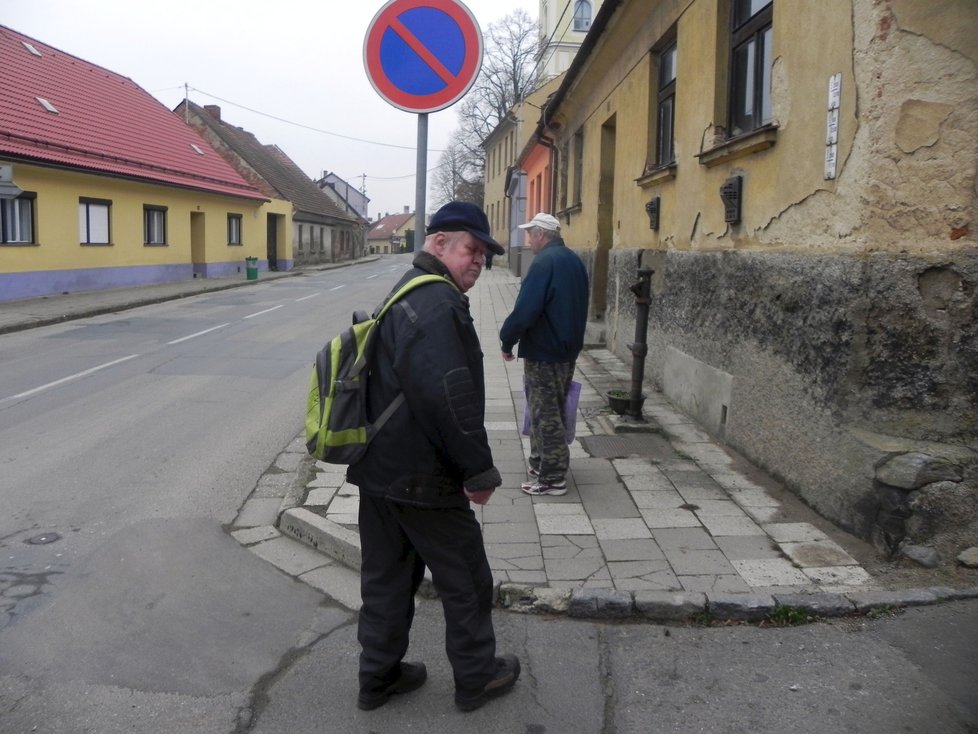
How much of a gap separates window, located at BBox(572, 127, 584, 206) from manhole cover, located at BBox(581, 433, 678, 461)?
363 inches

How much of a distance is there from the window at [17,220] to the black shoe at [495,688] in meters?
18.6

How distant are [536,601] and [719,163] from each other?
4.29 metres

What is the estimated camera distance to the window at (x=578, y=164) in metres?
15.5

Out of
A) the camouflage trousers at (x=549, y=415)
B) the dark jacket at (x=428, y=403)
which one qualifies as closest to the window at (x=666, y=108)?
the camouflage trousers at (x=549, y=415)

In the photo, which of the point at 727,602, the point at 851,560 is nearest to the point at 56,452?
the point at 727,602

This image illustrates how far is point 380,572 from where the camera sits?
3162mm

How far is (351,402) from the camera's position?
2980 millimetres

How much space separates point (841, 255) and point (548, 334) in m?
1.75

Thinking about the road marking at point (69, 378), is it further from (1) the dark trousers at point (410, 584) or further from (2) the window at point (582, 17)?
(2) the window at point (582, 17)

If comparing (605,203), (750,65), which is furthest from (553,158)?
(750,65)

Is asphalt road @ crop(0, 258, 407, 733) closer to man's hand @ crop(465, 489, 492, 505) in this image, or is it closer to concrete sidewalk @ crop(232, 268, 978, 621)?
Answer: concrete sidewalk @ crop(232, 268, 978, 621)

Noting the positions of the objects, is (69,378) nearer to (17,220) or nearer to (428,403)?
(428,403)

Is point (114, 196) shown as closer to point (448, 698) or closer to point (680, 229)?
point (680, 229)

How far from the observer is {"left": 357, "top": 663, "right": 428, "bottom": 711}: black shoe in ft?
10.3
